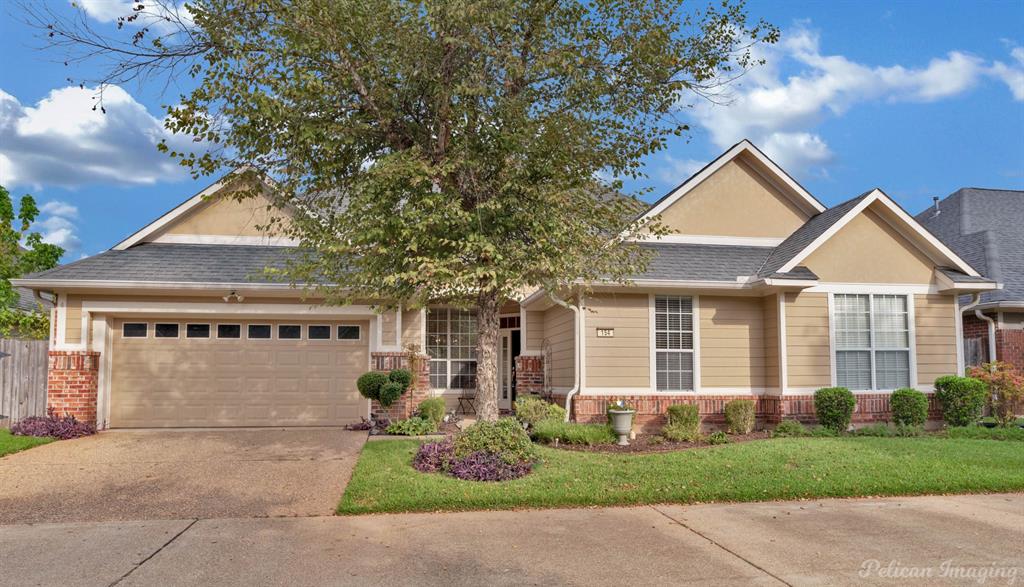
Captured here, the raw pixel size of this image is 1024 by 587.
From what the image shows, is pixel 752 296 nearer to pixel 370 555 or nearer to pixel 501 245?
pixel 501 245

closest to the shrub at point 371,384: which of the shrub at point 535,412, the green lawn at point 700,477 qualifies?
the green lawn at point 700,477

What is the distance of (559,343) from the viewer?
15.7 m

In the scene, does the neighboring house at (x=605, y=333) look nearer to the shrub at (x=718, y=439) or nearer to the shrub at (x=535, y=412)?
the shrub at (x=535, y=412)

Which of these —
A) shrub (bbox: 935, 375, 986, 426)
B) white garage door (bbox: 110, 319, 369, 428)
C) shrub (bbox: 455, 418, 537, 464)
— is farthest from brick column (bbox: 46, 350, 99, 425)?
shrub (bbox: 935, 375, 986, 426)

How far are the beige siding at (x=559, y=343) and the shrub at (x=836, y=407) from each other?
14.8 ft


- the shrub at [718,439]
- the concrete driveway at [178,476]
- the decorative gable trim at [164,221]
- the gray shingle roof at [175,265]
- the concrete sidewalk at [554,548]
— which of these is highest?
the decorative gable trim at [164,221]

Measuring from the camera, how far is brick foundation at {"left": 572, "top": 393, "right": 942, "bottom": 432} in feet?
45.9

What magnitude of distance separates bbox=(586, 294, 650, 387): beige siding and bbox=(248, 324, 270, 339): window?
6.35 m

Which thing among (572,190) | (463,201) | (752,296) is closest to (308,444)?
(463,201)

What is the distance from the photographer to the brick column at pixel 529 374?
55.8ft

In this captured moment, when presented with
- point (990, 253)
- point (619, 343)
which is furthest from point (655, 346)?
point (990, 253)

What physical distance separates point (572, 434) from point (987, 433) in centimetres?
753

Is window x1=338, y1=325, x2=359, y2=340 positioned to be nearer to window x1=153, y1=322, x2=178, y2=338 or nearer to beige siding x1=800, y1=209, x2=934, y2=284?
window x1=153, y1=322, x2=178, y2=338

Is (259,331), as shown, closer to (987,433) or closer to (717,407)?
(717,407)
